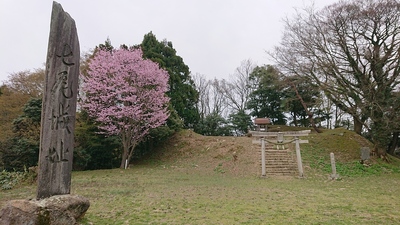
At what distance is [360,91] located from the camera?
16.4 m

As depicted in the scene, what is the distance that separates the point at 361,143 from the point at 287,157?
6689 millimetres

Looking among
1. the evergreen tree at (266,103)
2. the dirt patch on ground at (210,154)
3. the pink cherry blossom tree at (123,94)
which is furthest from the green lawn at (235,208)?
the evergreen tree at (266,103)

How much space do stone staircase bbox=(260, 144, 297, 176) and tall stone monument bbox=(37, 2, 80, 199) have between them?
1200 cm

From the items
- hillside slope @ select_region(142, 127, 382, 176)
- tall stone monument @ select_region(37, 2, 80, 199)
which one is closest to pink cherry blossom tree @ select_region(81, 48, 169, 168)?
hillside slope @ select_region(142, 127, 382, 176)

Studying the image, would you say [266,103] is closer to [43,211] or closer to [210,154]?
[210,154]

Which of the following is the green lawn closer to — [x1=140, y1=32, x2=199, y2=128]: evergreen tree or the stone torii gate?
the stone torii gate

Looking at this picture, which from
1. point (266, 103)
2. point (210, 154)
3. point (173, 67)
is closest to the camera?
point (210, 154)

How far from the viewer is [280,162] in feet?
54.7

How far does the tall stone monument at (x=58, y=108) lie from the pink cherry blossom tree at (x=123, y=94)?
1102 cm

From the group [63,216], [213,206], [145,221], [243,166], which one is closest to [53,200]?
[63,216]

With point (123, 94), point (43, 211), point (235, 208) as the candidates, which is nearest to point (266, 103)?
point (123, 94)

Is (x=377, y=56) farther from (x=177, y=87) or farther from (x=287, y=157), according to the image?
(x=177, y=87)

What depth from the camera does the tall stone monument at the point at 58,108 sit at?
16.9 feet

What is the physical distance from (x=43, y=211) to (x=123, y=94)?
13.1 m
